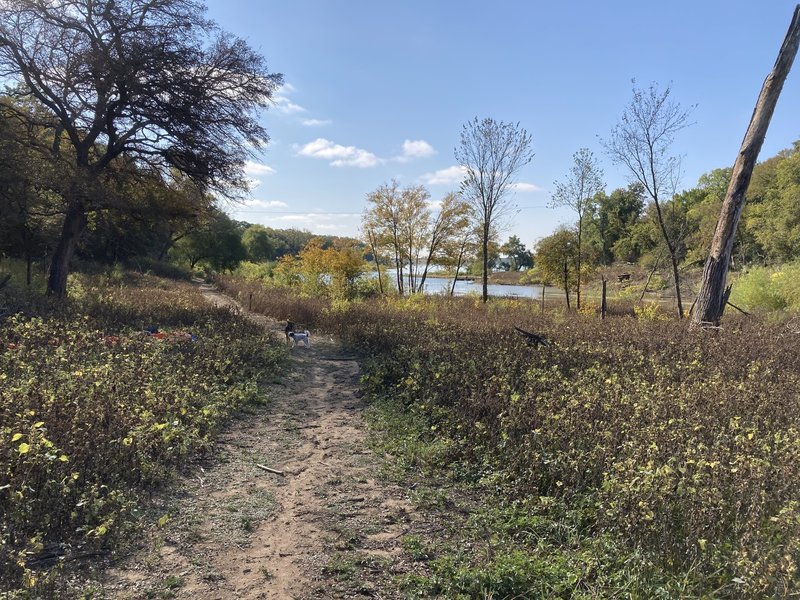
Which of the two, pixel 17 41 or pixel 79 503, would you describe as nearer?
pixel 79 503

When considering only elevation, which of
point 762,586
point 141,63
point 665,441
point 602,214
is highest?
point 602,214

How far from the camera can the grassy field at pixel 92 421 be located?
9.45 feet

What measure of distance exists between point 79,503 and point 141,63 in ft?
40.6

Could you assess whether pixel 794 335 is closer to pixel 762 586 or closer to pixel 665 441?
pixel 665 441

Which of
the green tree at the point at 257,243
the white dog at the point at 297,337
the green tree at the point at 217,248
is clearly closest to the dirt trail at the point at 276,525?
the white dog at the point at 297,337

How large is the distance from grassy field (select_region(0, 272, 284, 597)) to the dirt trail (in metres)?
0.30

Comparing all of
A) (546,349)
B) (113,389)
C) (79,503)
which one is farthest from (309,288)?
(79,503)

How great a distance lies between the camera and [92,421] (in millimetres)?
4121

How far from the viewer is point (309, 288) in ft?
67.6

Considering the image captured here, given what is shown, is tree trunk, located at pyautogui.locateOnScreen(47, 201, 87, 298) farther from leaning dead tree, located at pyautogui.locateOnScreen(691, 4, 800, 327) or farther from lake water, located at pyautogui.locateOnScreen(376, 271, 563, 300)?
leaning dead tree, located at pyautogui.locateOnScreen(691, 4, 800, 327)

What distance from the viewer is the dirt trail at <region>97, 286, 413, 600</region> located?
2.69 metres

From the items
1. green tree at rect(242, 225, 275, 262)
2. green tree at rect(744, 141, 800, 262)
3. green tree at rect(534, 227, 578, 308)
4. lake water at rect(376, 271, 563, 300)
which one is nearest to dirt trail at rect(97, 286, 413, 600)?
green tree at rect(534, 227, 578, 308)

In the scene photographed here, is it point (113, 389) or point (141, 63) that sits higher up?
point (141, 63)

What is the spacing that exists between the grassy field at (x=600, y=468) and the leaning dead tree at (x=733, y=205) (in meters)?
2.96
